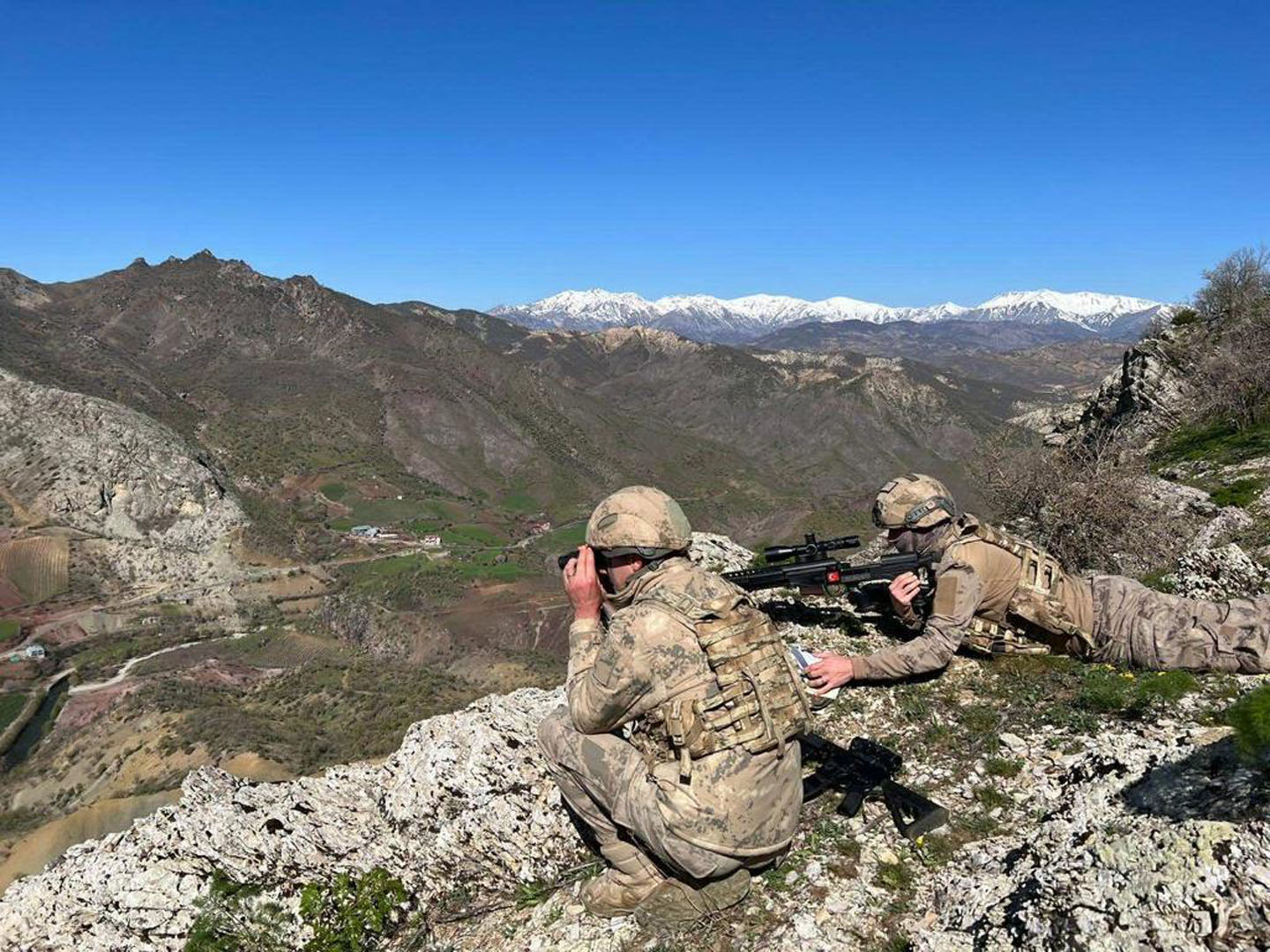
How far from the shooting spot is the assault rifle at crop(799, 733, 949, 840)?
6.41 m

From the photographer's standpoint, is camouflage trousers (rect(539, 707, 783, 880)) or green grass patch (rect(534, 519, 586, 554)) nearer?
camouflage trousers (rect(539, 707, 783, 880))

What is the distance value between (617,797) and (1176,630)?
7.15 metres

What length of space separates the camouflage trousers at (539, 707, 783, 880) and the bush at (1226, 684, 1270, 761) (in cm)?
361

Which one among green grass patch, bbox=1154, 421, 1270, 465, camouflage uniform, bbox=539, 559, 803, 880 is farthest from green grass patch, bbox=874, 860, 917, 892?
green grass patch, bbox=1154, 421, 1270, 465

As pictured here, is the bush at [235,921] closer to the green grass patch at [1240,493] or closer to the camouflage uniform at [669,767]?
the camouflage uniform at [669,767]

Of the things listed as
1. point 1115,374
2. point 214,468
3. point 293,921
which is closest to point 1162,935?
point 293,921

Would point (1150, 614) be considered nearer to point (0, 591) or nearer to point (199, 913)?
point (199, 913)

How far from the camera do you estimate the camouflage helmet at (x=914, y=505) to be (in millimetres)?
8688

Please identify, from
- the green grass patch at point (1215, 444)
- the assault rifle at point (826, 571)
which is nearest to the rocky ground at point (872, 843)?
the assault rifle at point (826, 571)

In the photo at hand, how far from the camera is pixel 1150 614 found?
8.12 metres

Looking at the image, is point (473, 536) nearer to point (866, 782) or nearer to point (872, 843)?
point (866, 782)

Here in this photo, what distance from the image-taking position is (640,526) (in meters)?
5.90

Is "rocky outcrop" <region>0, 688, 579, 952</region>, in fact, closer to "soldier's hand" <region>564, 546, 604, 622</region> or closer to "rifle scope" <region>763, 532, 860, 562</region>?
"soldier's hand" <region>564, 546, 604, 622</region>

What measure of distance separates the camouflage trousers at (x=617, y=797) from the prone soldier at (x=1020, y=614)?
250 centimetres
